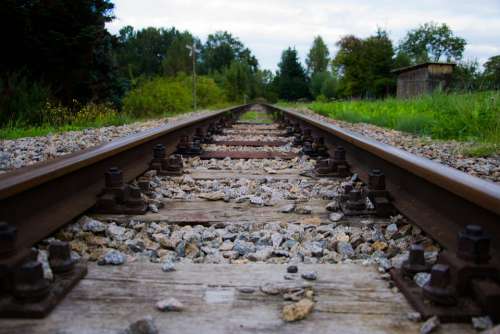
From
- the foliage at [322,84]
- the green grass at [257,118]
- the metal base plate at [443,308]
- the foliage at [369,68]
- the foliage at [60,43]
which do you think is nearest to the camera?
the metal base plate at [443,308]

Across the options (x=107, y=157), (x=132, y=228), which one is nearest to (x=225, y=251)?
(x=132, y=228)

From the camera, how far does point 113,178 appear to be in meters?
2.72

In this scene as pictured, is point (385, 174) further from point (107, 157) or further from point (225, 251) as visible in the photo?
point (107, 157)

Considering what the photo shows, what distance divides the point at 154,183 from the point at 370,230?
1.74 metres

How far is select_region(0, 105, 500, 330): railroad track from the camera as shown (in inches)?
55.7

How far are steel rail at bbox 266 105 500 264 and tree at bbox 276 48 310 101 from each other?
259 ft

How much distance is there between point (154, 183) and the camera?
3.52 meters

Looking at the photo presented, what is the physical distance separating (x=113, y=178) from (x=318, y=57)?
12013 centimetres

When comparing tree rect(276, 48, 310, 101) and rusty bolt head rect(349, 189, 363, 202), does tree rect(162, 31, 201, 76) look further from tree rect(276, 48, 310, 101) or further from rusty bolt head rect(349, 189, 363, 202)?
rusty bolt head rect(349, 189, 363, 202)

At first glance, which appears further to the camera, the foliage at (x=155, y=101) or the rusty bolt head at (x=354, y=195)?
the foliage at (x=155, y=101)

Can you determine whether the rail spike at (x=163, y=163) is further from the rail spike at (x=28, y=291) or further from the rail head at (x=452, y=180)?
the rail spike at (x=28, y=291)

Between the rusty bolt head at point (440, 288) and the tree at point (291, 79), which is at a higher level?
the tree at point (291, 79)

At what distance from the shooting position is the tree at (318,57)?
117938mm

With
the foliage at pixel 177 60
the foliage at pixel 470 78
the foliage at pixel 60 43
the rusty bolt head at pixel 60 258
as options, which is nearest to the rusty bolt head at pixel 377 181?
the rusty bolt head at pixel 60 258
